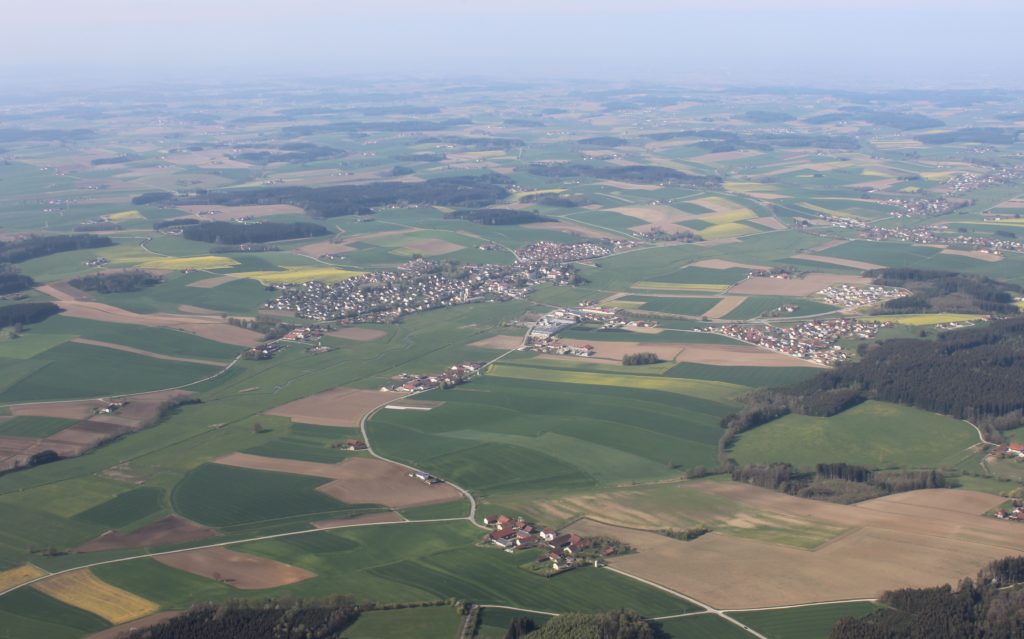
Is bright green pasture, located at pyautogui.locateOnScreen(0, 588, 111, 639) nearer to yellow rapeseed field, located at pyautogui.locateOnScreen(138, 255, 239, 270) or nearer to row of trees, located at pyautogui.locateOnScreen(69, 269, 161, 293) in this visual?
row of trees, located at pyautogui.locateOnScreen(69, 269, 161, 293)

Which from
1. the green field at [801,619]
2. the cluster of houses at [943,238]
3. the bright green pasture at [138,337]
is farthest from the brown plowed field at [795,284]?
the green field at [801,619]

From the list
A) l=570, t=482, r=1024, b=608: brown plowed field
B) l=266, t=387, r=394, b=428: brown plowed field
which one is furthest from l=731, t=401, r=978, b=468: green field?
l=266, t=387, r=394, b=428: brown plowed field

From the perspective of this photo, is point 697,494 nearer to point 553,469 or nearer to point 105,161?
point 553,469

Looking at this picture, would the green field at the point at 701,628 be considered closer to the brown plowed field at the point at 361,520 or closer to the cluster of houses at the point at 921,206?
the brown plowed field at the point at 361,520

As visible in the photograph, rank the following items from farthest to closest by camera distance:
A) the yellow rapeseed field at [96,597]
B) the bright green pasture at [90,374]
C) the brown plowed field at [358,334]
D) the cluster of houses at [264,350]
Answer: the brown plowed field at [358,334] → the cluster of houses at [264,350] → the bright green pasture at [90,374] → the yellow rapeseed field at [96,597]

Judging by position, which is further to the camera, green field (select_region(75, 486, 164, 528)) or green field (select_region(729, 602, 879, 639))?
green field (select_region(75, 486, 164, 528))
